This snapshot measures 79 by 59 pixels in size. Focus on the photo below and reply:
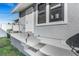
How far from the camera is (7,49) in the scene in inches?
82.8

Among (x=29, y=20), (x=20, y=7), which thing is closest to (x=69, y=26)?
(x=29, y=20)

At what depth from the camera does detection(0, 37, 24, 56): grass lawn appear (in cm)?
204

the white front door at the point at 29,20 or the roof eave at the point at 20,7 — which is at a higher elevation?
the roof eave at the point at 20,7

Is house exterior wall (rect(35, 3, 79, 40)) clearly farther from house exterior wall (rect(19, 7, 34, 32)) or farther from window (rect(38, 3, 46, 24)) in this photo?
house exterior wall (rect(19, 7, 34, 32))


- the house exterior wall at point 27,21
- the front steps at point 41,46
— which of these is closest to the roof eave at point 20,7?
the house exterior wall at point 27,21

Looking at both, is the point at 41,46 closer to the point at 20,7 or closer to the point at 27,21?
the point at 27,21

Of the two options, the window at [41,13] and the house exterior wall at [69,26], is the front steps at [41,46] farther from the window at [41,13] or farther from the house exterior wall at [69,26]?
the window at [41,13]

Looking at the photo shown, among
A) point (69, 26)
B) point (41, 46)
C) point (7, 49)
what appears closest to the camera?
point (69, 26)

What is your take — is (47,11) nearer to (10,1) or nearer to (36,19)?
(36,19)

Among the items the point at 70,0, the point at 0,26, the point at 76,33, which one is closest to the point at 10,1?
the point at 0,26

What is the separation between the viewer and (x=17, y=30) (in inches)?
85.7

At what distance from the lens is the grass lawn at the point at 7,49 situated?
6.70 ft

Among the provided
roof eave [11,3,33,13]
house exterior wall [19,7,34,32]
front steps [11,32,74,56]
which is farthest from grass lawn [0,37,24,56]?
roof eave [11,3,33,13]

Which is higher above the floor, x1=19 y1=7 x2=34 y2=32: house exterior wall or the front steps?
x1=19 y1=7 x2=34 y2=32: house exterior wall
